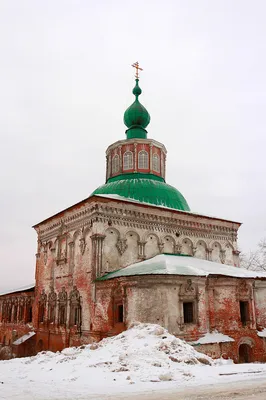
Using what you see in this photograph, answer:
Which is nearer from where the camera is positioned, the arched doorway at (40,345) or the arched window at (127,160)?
the arched doorway at (40,345)

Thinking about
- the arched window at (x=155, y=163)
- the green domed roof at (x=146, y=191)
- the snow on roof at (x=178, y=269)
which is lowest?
the snow on roof at (x=178, y=269)

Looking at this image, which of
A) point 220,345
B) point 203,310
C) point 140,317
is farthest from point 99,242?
point 220,345

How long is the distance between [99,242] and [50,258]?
239 inches

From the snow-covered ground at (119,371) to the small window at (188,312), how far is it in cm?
372

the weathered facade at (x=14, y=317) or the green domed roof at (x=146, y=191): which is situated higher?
the green domed roof at (x=146, y=191)

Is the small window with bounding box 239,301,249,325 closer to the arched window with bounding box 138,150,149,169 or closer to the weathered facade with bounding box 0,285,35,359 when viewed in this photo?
the arched window with bounding box 138,150,149,169

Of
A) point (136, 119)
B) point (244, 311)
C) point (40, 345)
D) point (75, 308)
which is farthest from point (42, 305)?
point (136, 119)

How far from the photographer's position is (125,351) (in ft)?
38.8

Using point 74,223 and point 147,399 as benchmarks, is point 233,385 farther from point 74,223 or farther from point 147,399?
point 74,223

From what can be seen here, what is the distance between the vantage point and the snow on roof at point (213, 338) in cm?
1645

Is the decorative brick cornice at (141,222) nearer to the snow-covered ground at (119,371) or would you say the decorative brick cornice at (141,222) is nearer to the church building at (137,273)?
the church building at (137,273)

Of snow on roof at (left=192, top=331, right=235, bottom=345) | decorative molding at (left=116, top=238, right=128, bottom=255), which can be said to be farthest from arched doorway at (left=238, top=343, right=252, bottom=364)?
decorative molding at (left=116, top=238, right=128, bottom=255)

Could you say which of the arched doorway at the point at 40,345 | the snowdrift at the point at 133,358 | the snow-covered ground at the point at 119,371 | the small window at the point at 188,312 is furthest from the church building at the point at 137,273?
the snow-covered ground at the point at 119,371

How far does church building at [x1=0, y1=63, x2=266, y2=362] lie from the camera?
16922 mm
